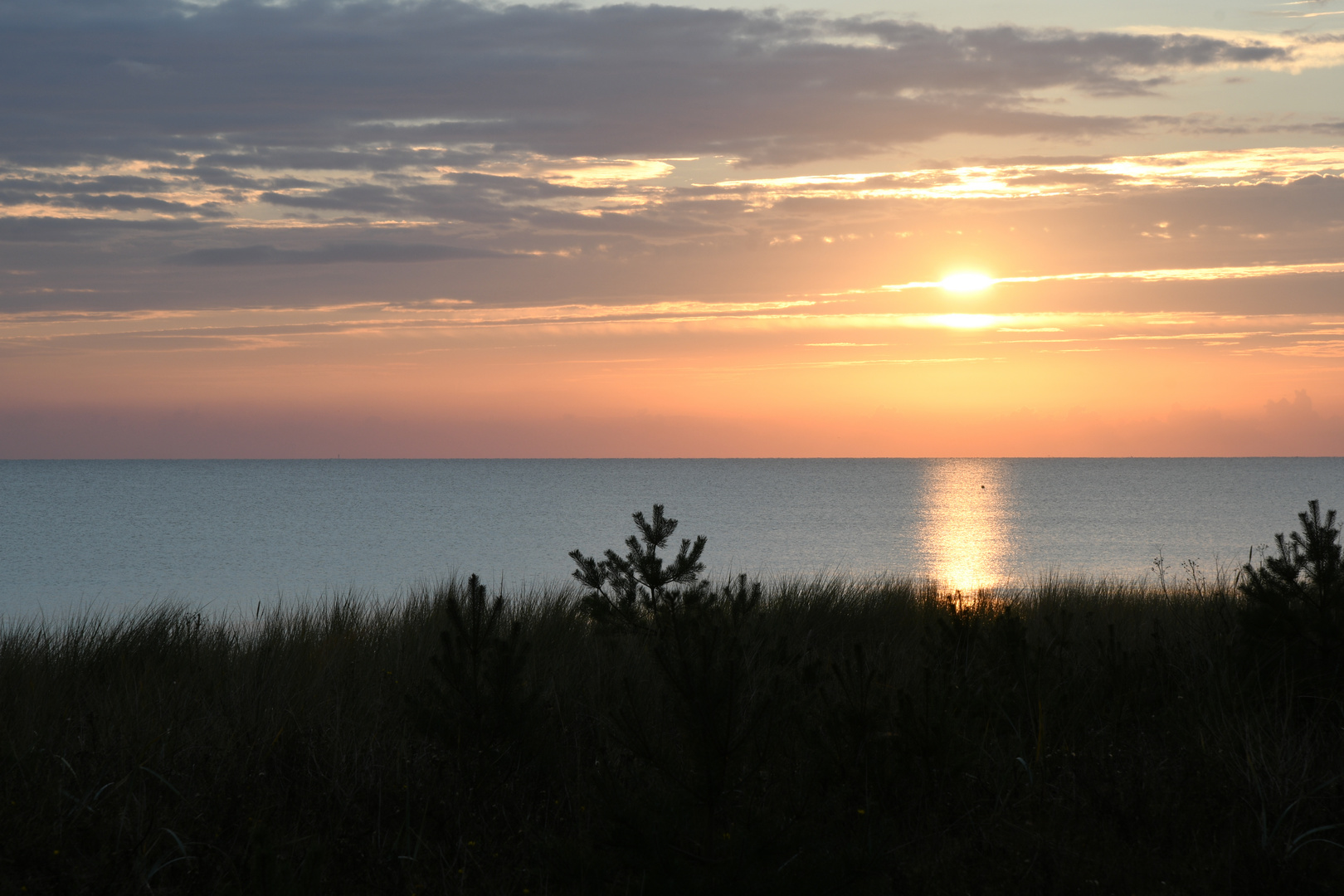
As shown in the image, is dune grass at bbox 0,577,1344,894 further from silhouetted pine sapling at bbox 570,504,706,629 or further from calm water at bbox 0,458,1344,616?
calm water at bbox 0,458,1344,616

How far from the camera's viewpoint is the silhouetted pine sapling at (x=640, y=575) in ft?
24.7

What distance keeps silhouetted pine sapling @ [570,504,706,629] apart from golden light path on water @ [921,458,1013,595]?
700 centimetres

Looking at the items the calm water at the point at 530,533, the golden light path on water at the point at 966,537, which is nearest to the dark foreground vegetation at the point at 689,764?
the golden light path on water at the point at 966,537

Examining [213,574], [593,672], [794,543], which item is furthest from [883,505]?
[593,672]

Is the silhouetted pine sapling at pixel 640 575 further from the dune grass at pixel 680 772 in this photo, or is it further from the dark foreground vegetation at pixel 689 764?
the dune grass at pixel 680 772

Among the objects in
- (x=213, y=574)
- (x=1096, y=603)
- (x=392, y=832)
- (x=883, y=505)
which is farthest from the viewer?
(x=883, y=505)

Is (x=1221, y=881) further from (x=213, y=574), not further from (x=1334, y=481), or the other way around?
(x=1334, y=481)

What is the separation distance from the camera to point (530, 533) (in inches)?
2325

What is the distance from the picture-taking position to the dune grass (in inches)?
145

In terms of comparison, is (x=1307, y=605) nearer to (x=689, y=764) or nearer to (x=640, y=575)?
(x=640, y=575)

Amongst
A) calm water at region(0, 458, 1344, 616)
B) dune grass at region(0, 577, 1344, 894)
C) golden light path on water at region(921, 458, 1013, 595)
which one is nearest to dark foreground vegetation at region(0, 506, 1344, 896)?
dune grass at region(0, 577, 1344, 894)

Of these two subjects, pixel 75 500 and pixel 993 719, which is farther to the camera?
pixel 75 500

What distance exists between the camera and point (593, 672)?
316 inches

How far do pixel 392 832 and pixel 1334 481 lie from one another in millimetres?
162472
